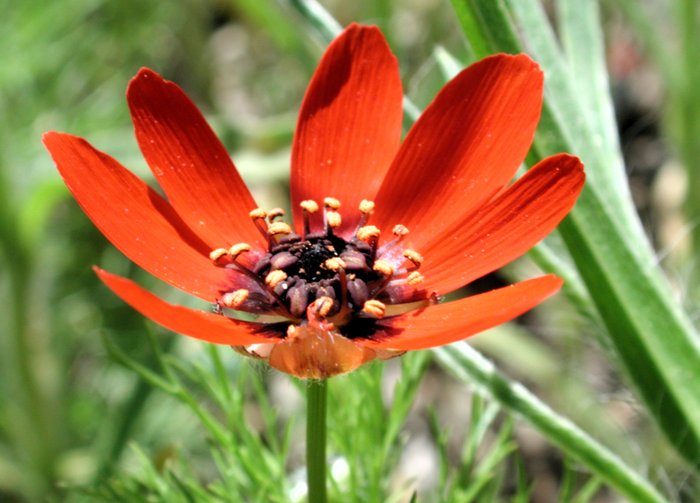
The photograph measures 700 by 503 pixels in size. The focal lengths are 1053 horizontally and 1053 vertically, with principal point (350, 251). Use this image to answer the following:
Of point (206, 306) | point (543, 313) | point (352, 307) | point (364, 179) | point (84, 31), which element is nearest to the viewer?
point (352, 307)

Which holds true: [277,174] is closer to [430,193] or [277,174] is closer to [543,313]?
[543,313]

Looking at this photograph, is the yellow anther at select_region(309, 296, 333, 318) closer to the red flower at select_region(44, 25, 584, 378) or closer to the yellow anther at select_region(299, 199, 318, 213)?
the red flower at select_region(44, 25, 584, 378)

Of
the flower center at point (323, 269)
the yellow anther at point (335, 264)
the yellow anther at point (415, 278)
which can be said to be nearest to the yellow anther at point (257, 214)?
the flower center at point (323, 269)

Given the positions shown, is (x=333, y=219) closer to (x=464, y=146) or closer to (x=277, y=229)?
(x=277, y=229)

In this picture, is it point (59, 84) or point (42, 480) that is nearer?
point (42, 480)

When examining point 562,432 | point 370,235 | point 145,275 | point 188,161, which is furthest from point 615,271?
point 145,275

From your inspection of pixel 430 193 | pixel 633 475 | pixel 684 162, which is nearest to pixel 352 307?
pixel 430 193
